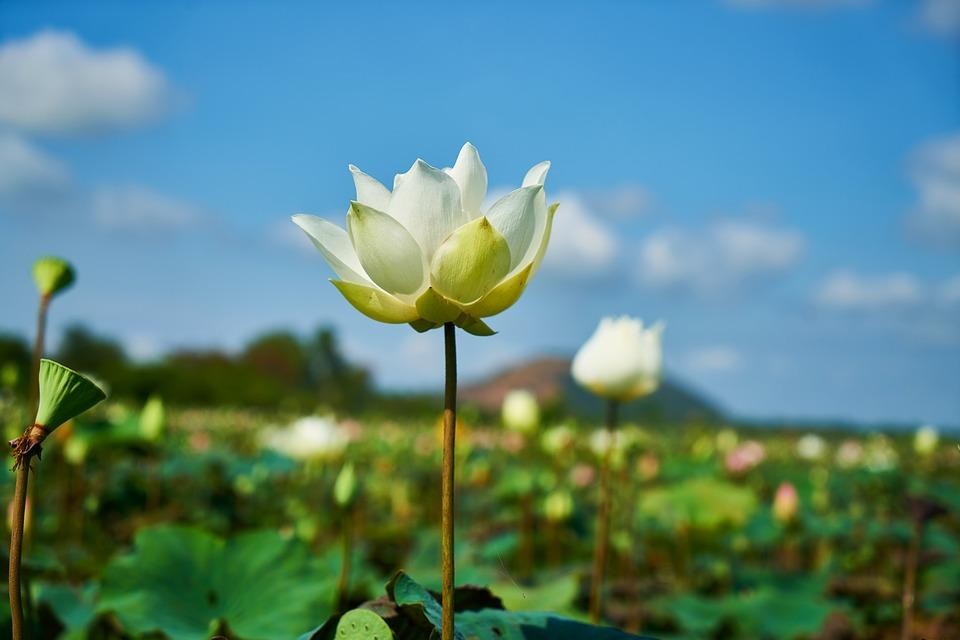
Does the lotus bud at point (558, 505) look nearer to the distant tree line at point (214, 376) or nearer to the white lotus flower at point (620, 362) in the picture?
the white lotus flower at point (620, 362)

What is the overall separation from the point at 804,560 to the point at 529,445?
5.58 feet

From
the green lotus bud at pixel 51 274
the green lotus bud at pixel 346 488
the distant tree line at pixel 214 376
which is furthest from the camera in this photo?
the distant tree line at pixel 214 376

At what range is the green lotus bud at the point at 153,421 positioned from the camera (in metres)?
2.13

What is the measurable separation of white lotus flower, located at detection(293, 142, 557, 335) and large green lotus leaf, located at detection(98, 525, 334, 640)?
2.03 ft

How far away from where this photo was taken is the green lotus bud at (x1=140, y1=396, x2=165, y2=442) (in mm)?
2127

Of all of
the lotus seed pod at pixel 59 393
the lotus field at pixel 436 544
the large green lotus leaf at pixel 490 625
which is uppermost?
the lotus seed pod at pixel 59 393

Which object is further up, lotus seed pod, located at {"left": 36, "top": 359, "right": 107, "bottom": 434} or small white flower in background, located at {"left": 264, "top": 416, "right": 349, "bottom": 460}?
lotus seed pod, located at {"left": 36, "top": 359, "right": 107, "bottom": 434}

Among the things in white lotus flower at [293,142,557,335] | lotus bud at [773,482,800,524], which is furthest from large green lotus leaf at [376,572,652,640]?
lotus bud at [773,482,800,524]

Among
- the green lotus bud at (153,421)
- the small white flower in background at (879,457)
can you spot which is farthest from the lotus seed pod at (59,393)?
the small white flower in background at (879,457)

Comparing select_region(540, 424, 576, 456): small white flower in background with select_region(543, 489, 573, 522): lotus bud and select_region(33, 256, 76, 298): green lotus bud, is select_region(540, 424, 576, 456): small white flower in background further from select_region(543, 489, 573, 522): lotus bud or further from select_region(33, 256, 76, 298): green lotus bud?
select_region(33, 256, 76, 298): green lotus bud

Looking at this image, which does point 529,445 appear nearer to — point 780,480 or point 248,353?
point 780,480

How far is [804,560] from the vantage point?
448 centimetres

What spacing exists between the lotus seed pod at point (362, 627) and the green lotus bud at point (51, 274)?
0.71m

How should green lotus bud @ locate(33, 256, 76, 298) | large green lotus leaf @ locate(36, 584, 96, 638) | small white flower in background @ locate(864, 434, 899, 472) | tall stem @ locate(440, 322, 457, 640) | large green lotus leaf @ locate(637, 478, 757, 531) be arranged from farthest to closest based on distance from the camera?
1. small white flower in background @ locate(864, 434, 899, 472)
2. large green lotus leaf @ locate(637, 478, 757, 531)
3. large green lotus leaf @ locate(36, 584, 96, 638)
4. green lotus bud @ locate(33, 256, 76, 298)
5. tall stem @ locate(440, 322, 457, 640)
